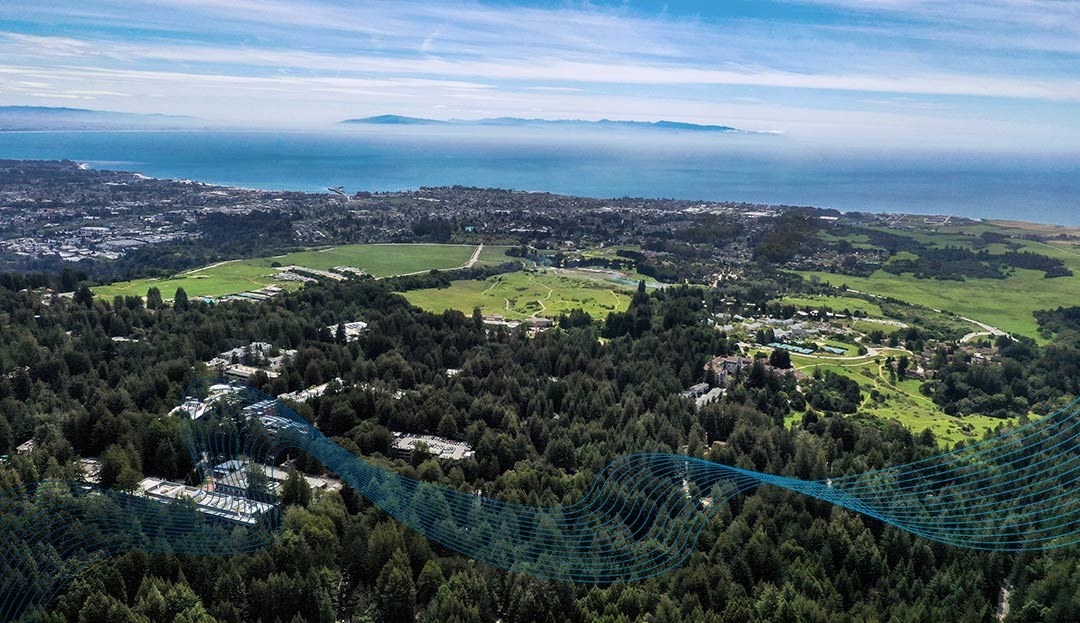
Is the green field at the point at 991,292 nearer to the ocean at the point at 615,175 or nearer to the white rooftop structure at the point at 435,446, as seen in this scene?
the white rooftop structure at the point at 435,446

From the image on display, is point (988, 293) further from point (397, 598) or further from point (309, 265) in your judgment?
point (397, 598)

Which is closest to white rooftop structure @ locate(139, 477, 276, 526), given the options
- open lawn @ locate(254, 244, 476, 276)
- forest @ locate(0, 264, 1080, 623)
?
forest @ locate(0, 264, 1080, 623)

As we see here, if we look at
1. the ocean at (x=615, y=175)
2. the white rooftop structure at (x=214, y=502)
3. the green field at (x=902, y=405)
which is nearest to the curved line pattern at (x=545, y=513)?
the white rooftop structure at (x=214, y=502)

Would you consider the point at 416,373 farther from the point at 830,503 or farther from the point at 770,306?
the point at 770,306

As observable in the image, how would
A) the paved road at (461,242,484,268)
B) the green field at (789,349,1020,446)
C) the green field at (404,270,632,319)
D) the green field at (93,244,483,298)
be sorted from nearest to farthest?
the green field at (789,349,1020,446)
the green field at (404,270,632,319)
the green field at (93,244,483,298)
the paved road at (461,242,484,268)

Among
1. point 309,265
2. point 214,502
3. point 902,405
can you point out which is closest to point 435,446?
point 214,502

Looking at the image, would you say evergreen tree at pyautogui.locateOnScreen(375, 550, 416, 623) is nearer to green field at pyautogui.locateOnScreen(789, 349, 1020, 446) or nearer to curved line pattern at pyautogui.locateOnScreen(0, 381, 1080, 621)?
Answer: curved line pattern at pyautogui.locateOnScreen(0, 381, 1080, 621)
